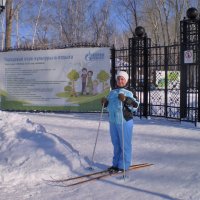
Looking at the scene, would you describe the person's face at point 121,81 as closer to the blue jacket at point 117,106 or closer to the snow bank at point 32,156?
the blue jacket at point 117,106

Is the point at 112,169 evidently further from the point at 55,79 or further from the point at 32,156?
the point at 55,79

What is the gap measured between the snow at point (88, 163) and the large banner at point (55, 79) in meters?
4.20

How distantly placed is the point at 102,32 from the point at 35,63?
120 ft

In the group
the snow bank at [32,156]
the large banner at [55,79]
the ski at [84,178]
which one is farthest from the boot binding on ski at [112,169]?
the large banner at [55,79]

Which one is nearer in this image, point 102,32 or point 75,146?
point 75,146

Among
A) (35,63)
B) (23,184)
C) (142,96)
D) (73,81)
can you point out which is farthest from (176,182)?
(35,63)

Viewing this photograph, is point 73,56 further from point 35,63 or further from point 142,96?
point 142,96

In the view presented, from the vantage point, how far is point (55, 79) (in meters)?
16.3

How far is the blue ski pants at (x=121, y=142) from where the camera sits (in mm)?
7328

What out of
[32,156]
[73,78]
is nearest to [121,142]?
[32,156]

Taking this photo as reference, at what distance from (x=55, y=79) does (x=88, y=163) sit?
28.1 feet

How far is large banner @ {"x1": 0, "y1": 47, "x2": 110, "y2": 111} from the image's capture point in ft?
51.5

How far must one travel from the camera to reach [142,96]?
15164 mm

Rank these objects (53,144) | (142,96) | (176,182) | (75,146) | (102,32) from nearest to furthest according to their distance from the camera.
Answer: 1. (176,182)
2. (53,144)
3. (75,146)
4. (142,96)
5. (102,32)
